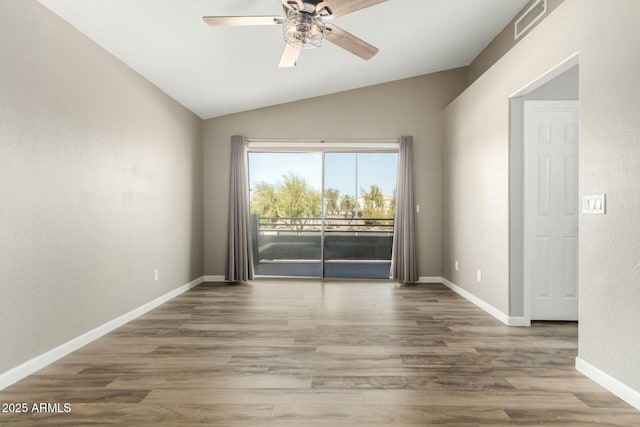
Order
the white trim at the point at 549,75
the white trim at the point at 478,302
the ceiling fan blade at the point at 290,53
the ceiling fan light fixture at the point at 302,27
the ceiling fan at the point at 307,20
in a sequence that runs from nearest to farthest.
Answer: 1. the ceiling fan at the point at 307,20
2. the ceiling fan light fixture at the point at 302,27
3. the white trim at the point at 549,75
4. the ceiling fan blade at the point at 290,53
5. the white trim at the point at 478,302

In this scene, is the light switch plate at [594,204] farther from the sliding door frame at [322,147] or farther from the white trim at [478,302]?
the sliding door frame at [322,147]

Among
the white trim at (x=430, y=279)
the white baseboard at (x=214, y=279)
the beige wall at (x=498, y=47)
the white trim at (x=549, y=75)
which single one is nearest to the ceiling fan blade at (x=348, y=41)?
the white trim at (x=549, y=75)

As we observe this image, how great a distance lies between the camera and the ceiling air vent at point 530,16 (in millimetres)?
3750

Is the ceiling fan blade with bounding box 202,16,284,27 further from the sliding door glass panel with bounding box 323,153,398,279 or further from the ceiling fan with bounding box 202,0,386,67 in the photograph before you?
the sliding door glass panel with bounding box 323,153,398,279

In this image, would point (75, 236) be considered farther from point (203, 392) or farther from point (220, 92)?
point (220, 92)

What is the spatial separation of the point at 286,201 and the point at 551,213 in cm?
365

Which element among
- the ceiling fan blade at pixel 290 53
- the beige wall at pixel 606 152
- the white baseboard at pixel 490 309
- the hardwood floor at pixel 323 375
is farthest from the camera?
the white baseboard at pixel 490 309

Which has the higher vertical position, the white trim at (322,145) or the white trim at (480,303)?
the white trim at (322,145)

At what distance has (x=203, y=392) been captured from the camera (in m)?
2.28

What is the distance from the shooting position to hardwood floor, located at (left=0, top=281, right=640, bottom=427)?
6.63ft

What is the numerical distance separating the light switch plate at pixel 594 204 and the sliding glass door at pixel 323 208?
3563mm

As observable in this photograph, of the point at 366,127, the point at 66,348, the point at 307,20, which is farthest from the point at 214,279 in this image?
the point at 307,20

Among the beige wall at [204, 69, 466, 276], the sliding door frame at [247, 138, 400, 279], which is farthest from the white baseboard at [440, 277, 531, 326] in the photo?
the sliding door frame at [247, 138, 400, 279]

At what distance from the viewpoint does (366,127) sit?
234 inches
